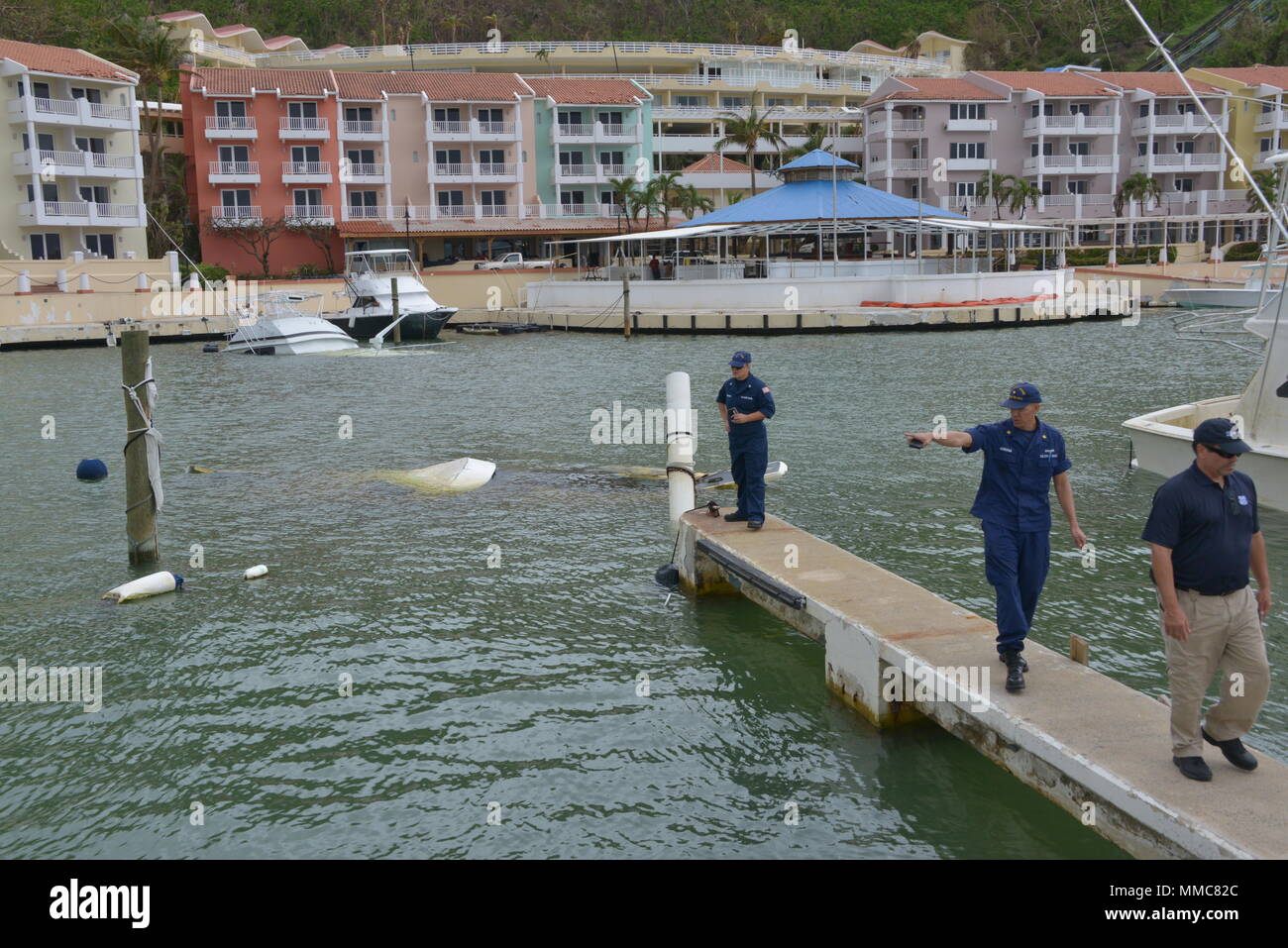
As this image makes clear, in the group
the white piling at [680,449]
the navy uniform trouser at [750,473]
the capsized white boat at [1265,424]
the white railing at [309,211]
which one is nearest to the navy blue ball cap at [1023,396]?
the navy uniform trouser at [750,473]

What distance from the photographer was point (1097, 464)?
68.6 feet

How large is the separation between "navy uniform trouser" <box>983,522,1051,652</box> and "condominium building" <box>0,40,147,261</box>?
2483 inches

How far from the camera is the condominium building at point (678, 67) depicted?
93.6m

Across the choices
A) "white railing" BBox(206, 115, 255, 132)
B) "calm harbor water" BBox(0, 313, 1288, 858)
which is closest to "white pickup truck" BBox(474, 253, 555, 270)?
"white railing" BBox(206, 115, 255, 132)

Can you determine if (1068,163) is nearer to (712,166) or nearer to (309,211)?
(712,166)

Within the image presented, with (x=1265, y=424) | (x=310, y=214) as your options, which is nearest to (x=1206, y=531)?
(x=1265, y=424)

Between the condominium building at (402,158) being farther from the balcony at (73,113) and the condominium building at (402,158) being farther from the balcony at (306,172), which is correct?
the balcony at (73,113)

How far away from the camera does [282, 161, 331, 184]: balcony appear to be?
71.4 metres

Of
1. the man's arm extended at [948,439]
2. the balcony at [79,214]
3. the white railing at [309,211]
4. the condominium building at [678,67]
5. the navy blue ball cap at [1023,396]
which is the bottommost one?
the man's arm extended at [948,439]

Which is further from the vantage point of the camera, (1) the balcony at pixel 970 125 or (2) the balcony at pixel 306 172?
(1) the balcony at pixel 970 125

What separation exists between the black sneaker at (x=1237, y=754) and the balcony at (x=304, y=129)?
71.9 metres
